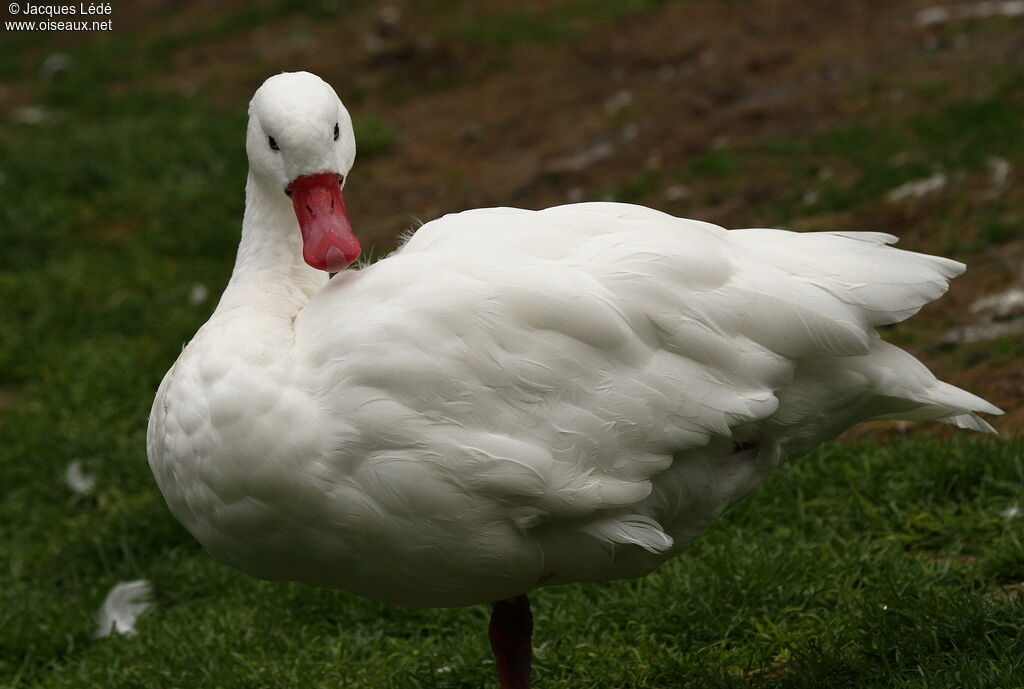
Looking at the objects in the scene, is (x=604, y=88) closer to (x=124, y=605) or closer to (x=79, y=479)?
(x=79, y=479)

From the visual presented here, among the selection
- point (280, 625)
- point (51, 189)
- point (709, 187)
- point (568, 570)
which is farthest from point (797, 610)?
point (51, 189)

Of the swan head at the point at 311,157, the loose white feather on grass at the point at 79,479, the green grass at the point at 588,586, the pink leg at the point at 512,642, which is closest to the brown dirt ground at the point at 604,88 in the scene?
the green grass at the point at 588,586

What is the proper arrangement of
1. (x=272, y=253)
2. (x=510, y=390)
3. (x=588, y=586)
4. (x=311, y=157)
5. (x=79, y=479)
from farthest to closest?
(x=79, y=479)
(x=588, y=586)
(x=272, y=253)
(x=311, y=157)
(x=510, y=390)

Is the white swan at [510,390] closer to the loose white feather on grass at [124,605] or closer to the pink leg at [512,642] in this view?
the pink leg at [512,642]

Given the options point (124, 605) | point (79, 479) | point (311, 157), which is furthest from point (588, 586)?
point (79, 479)

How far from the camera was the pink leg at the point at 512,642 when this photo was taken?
359cm

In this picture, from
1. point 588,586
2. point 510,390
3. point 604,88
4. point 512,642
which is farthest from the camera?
point 604,88

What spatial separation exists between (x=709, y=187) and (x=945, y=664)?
4325mm

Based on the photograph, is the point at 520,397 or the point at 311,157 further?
the point at 311,157

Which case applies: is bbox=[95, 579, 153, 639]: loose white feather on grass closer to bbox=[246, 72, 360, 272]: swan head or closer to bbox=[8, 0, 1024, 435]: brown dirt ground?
bbox=[246, 72, 360, 272]: swan head

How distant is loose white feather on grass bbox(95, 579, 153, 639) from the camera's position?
4844 mm

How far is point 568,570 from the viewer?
325cm

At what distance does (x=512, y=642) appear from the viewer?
3.59 metres

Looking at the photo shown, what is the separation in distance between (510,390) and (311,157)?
86 cm
